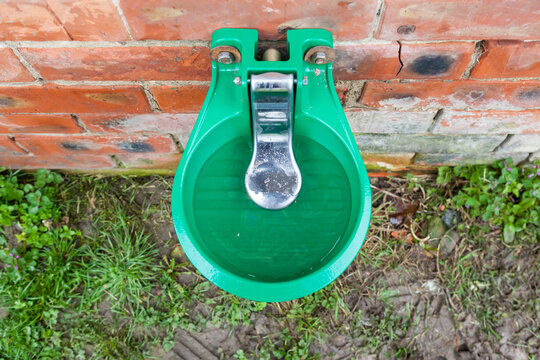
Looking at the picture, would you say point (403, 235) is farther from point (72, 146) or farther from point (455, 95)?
point (72, 146)

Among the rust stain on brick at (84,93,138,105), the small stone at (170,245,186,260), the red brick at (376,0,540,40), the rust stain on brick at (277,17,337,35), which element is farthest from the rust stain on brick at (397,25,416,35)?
the small stone at (170,245,186,260)

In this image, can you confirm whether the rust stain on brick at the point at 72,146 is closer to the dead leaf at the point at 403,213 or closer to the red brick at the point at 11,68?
the red brick at the point at 11,68

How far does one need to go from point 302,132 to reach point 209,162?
0.23 meters

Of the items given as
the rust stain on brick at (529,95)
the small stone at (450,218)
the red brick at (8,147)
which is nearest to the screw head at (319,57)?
the rust stain on brick at (529,95)

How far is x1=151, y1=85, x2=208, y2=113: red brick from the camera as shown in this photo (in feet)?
3.59

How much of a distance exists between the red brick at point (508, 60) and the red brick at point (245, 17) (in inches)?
12.5

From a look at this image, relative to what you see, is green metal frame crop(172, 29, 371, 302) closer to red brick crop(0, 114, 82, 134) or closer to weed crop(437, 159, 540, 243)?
red brick crop(0, 114, 82, 134)

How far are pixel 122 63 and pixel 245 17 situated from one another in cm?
34

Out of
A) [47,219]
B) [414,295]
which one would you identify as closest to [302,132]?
[414,295]

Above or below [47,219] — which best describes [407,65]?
above

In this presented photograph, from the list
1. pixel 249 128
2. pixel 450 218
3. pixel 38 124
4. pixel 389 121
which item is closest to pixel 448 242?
pixel 450 218

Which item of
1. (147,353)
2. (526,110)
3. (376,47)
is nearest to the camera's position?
(376,47)

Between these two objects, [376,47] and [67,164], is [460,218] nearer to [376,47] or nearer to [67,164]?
[376,47]

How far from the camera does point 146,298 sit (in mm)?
1483
